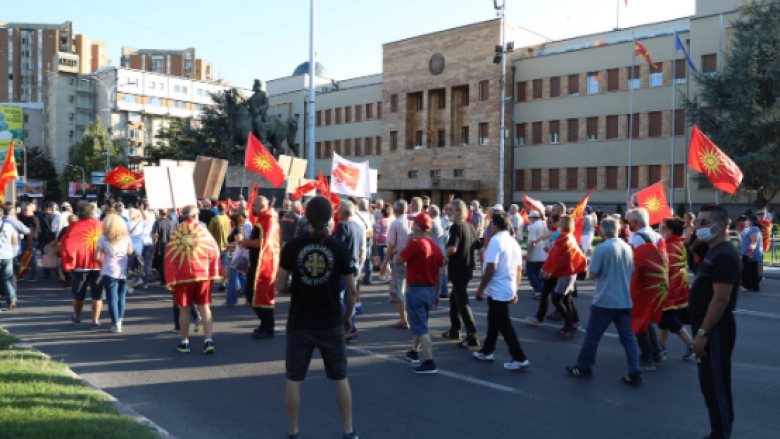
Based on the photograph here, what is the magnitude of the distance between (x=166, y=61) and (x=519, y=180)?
101 meters

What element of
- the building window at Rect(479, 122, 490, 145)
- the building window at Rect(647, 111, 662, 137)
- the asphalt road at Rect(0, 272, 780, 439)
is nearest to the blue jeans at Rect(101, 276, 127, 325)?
the asphalt road at Rect(0, 272, 780, 439)

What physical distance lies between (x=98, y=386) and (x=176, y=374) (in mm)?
776

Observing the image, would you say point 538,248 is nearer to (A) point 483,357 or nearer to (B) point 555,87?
(A) point 483,357

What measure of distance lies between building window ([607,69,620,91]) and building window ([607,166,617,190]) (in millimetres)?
5415

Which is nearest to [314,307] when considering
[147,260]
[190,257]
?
[190,257]

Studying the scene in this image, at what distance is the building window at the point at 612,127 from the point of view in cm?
4488

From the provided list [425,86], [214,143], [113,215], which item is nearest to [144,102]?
[214,143]

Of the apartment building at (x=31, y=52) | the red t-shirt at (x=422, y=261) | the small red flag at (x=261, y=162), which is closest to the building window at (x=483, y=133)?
the small red flag at (x=261, y=162)

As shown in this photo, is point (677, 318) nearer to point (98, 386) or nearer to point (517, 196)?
point (98, 386)

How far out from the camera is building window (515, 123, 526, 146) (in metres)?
49.9

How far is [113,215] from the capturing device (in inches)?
348

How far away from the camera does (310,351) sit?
4820 millimetres

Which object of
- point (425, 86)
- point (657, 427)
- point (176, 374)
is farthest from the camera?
point (425, 86)

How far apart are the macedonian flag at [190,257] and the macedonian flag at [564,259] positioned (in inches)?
180
